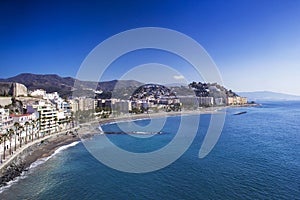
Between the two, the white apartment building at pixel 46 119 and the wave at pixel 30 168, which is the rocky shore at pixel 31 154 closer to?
the wave at pixel 30 168

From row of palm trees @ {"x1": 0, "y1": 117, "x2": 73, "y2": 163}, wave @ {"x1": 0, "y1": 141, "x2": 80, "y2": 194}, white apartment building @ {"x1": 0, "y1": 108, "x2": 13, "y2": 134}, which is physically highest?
white apartment building @ {"x1": 0, "y1": 108, "x2": 13, "y2": 134}

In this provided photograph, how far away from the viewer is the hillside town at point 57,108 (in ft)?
50.4

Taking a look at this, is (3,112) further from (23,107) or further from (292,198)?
(292,198)

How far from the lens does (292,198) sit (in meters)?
7.26

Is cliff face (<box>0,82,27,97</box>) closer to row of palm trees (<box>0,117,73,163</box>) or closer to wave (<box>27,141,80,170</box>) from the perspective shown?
row of palm trees (<box>0,117,73,163</box>)

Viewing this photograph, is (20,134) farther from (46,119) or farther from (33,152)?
(46,119)

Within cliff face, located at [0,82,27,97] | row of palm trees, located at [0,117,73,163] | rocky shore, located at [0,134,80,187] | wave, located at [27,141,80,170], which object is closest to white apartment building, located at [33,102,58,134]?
row of palm trees, located at [0,117,73,163]

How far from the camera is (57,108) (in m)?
24.1

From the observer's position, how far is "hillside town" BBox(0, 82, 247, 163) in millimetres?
15358

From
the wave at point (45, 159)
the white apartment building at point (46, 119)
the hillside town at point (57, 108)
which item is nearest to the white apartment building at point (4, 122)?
the hillside town at point (57, 108)

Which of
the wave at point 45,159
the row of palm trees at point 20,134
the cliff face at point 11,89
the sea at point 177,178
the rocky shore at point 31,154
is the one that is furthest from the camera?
the cliff face at point 11,89

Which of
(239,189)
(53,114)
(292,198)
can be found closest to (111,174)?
(239,189)

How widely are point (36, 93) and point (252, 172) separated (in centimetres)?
3206

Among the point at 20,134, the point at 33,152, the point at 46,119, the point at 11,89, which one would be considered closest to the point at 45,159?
the point at 33,152
